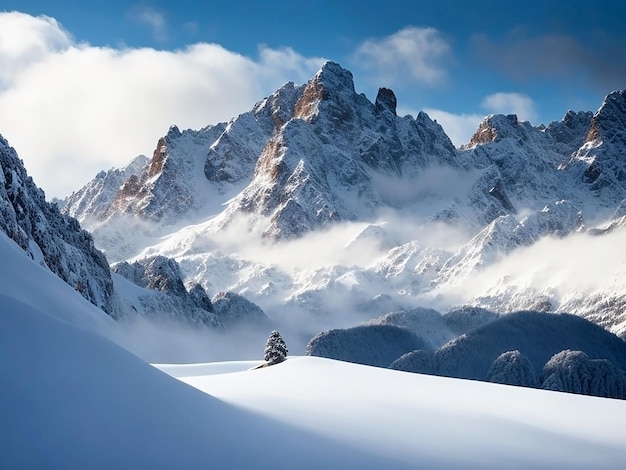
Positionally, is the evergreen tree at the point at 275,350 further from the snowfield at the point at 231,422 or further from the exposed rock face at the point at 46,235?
the exposed rock face at the point at 46,235

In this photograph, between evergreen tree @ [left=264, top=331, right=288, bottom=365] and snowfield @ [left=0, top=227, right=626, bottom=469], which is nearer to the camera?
snowfield @ [left=0, top=227, right=626, bottom=469]

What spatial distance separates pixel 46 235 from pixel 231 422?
43.5 m

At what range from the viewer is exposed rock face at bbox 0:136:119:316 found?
132 feet

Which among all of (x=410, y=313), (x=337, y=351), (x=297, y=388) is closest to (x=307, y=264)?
(x=410, y=313)

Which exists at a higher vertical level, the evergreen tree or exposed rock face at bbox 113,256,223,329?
exposed rock face at bbox 113,256,223,329

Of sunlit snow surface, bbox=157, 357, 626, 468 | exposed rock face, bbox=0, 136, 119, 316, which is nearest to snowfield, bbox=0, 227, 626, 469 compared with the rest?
sunlit snow surface, bbox=157, 357, 626, 468

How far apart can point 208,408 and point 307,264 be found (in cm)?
19009

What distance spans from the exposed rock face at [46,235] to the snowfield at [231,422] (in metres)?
28.8

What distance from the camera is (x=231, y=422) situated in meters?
8.96

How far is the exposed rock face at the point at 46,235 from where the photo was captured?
40.2m

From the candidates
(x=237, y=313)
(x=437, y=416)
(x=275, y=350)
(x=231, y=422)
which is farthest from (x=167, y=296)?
(x=231, y=422)

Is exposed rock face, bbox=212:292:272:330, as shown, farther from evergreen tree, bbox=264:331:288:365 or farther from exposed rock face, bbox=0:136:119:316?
evergreen tree, bbox=264:331:288:365

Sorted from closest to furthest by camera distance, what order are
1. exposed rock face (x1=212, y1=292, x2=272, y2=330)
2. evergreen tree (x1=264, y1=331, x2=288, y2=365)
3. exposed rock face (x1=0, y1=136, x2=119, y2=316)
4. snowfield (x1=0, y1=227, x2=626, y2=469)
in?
snowfield (x1=0, y1=227, x2=626, y2=469), evergreen tree (x1=264, y1=331, x2=288, y2=365), exposed rock face (x1=0, y1=136, x2=119, y2=316), exposed rock face (x1=212, y1=292, x2=272, y2=330)

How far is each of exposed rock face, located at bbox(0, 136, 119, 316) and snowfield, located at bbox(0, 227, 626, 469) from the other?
2884 cm
